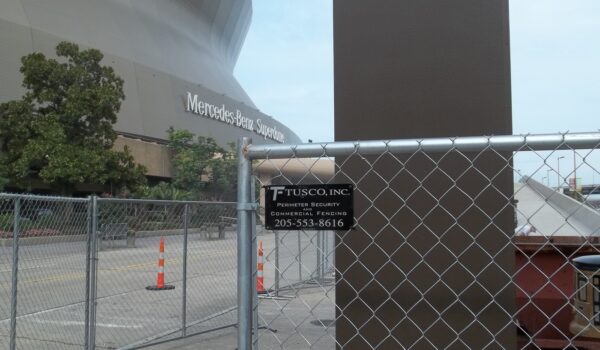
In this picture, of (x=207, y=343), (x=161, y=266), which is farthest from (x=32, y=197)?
(x=161, y=266)

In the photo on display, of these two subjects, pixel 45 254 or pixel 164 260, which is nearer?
pixel 45 254

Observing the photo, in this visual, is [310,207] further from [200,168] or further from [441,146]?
[200,168]

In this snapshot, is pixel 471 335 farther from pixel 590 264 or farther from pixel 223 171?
pixel 223 171

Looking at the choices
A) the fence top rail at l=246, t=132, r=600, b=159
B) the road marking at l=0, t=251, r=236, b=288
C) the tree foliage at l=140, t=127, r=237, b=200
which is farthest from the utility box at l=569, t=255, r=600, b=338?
the tree foliage at l=140, t=127, r=237, b=200

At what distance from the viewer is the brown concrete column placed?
2.94 metres

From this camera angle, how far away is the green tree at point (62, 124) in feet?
92.6

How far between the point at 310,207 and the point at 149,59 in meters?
47.7

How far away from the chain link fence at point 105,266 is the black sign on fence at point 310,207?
4170mm

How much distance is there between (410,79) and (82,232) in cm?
519

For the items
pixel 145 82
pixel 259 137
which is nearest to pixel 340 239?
pixel 145 82

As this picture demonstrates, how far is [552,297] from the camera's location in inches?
212

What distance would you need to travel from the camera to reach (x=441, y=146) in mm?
2391

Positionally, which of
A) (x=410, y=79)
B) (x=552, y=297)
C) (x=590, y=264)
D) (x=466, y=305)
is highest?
(x=410, y=79)

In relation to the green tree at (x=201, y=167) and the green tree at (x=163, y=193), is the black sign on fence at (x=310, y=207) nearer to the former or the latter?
the green tree at (x=163, y=193)
